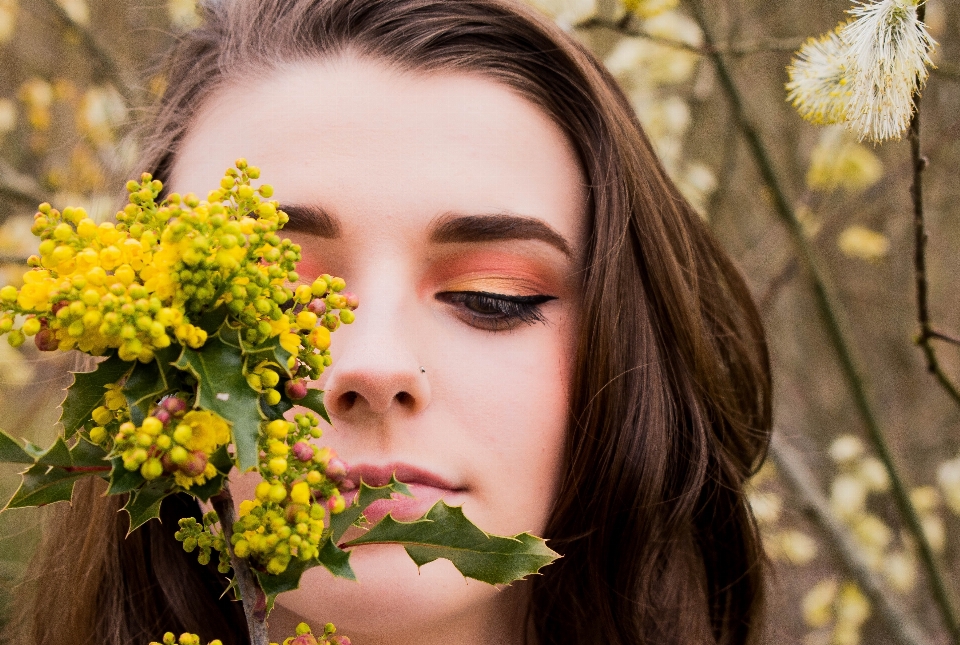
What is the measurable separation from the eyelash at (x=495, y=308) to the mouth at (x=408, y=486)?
0.81ft

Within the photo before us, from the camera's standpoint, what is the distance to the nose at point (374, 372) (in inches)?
41.6

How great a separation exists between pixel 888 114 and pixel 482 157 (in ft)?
1.79

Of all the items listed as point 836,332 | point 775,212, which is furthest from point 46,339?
point 775,212

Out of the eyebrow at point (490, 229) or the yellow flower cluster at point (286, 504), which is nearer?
the yellow flower cluster at point (286, 504)

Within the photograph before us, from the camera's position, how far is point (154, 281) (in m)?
0.58

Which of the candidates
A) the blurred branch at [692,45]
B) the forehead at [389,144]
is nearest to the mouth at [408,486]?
the forehead at [389,144]

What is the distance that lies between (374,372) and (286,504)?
43 centimetres

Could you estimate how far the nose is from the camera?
106 centimetres

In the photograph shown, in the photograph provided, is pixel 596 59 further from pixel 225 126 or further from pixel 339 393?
pixel 339 393

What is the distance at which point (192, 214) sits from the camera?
1.87 feet

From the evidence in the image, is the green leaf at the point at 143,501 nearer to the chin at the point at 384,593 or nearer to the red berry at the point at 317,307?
the red berry at the point at 317,307

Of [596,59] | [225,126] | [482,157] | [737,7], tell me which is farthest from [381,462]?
[737,7]

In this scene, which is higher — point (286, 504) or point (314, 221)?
point (314, 221)

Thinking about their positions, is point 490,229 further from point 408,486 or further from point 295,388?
point 295,388
